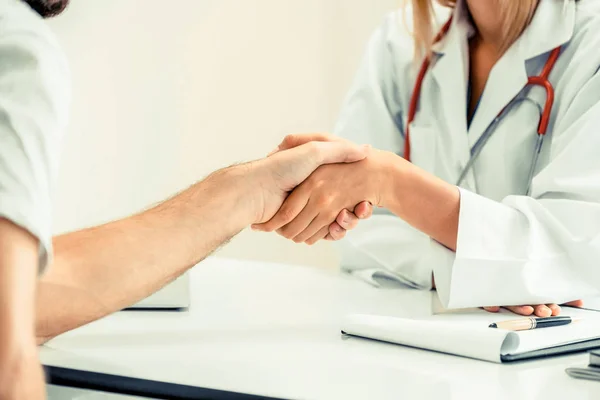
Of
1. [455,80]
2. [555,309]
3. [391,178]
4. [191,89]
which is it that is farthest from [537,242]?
[191,89]

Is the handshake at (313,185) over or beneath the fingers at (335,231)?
over

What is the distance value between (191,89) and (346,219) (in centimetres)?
92

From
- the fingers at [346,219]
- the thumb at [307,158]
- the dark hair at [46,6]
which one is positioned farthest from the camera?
the fingers at [346,219]

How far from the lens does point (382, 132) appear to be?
159 centimetres

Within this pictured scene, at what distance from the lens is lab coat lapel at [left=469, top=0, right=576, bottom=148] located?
4.50 ft

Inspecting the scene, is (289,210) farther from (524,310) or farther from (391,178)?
(524,310)

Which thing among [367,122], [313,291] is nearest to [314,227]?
[313,291]

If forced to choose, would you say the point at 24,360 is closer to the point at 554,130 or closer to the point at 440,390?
the point at 440,390

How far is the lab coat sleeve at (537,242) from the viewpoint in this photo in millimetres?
1108

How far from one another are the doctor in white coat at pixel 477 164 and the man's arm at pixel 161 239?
58mm

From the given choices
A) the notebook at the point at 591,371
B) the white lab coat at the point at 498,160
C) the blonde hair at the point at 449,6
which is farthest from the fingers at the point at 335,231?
the notebook at the point at 591,371

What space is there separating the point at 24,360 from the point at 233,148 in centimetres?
175

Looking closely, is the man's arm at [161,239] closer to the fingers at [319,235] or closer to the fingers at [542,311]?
the fingers at [319,235]

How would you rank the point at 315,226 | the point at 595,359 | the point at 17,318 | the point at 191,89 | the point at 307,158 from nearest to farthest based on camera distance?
the point at 17,318, the point at 595,359, the point at 307,158, the point at 315,226, the point at 191,89
